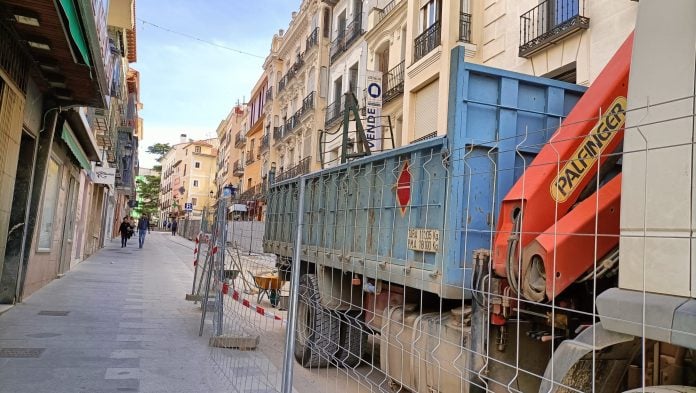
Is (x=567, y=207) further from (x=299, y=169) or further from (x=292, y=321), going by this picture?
(x=299, y=169)

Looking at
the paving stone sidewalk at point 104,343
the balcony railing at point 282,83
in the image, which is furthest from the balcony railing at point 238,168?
the paving stone sidewalk at point 104,343

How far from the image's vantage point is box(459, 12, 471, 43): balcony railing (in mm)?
13336

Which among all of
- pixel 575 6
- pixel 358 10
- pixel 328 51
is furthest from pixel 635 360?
pixel 328 51

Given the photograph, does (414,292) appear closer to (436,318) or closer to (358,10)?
(436,318)

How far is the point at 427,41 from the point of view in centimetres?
1501

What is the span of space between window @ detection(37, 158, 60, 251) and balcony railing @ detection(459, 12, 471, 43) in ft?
33.5

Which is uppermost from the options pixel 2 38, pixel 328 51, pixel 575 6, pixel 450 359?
pixel 328 51

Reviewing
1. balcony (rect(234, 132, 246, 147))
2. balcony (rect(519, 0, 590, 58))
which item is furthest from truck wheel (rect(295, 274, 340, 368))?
balcony (rect(234, 132, 246, 147))

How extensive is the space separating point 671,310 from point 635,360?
669 mm

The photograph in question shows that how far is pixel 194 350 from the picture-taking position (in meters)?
6.65

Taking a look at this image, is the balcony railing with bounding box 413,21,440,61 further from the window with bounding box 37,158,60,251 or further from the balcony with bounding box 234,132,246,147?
the balcony with bounding box 234,132,246,147

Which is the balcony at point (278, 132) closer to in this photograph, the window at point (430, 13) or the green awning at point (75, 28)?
the window at point (430, 13)

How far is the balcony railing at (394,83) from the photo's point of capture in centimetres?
1760

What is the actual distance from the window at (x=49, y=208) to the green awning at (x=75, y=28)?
13.8 ft
